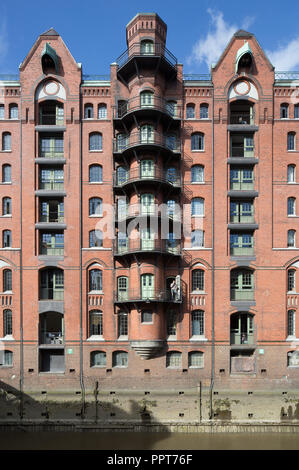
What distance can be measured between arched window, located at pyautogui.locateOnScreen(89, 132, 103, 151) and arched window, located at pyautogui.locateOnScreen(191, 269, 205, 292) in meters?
12.7

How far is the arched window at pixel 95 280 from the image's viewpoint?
23.6 metres

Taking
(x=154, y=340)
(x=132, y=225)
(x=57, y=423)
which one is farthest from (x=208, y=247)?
(x=57, y=423)

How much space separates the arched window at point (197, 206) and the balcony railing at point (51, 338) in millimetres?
14541

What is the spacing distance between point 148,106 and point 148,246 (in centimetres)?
1062

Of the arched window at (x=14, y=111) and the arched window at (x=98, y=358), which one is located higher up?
the arched window at (x=14, y=111)

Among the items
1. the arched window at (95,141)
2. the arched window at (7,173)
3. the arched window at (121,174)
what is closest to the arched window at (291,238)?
the arched window at (121,174)

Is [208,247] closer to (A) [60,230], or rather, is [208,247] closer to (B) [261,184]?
(B) [261,184]

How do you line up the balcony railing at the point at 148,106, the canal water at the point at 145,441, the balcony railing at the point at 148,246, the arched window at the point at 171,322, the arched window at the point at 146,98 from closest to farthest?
the canal water at the point at 145,441 < the balcony railing at the point at 148,246 < the balcony railing at the point at 148,106 < the arched window at the point at 146,98 < the arched window at the point at 171,322

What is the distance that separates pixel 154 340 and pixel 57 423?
8800 mm

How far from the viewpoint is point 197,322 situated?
2348cm

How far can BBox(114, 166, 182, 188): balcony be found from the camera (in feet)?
72.1

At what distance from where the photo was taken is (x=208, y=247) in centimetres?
2348

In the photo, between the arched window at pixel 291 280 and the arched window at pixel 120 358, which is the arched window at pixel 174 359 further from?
the arched window at pixel 291 280

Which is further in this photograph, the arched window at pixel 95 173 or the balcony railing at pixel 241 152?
the balcony railing at pixel 241 152
